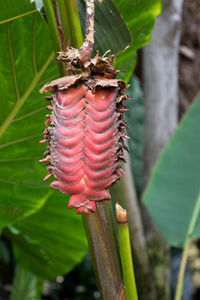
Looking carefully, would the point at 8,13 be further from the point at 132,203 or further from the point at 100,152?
the point at 132,203

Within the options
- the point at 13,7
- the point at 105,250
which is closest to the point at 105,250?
the point at 105,250

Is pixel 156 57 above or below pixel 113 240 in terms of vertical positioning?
above

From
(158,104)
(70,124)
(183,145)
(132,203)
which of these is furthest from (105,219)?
(158,104)

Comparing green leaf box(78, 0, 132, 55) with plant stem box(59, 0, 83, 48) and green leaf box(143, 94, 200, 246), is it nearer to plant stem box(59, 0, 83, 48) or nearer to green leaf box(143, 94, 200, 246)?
plant stem box(59, 0, 83, 48)

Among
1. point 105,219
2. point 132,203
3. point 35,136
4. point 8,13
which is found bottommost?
point 132,203

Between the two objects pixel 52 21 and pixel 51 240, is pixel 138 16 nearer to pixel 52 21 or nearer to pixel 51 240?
pixel 52 21

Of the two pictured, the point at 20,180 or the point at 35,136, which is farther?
the point at 20,180
